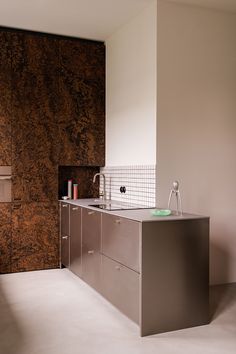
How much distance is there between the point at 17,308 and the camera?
3412 millimetres

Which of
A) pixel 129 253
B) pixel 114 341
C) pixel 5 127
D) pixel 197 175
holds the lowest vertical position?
pixel 114 341

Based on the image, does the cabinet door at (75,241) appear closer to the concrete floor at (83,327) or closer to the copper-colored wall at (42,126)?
the concrete floor at (83,327)

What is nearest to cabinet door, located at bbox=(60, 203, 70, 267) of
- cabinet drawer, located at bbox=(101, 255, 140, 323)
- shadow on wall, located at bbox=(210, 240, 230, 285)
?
cabinet drawer, located at bbox=(101, 255, 140, 323)

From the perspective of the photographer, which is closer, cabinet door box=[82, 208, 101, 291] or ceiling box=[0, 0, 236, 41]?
cabinet door box=[82, 208, 101, 291]

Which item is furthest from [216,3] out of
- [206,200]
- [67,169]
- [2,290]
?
[2,290]

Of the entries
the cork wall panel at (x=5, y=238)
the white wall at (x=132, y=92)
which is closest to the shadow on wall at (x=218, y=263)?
the white wall at (x=132, y=92)

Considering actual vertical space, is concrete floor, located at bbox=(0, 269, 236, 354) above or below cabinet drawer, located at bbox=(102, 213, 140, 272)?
below

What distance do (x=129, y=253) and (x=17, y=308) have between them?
113 cm

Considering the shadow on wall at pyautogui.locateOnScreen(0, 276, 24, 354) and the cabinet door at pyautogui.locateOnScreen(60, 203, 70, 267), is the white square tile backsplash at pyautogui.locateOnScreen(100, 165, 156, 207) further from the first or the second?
the shadow on wall at pyautogui.locateOnScreen(0, 276, 24, 354)

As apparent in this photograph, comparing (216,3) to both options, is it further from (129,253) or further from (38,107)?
(129,253)

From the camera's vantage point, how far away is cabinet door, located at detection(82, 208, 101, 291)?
367cm

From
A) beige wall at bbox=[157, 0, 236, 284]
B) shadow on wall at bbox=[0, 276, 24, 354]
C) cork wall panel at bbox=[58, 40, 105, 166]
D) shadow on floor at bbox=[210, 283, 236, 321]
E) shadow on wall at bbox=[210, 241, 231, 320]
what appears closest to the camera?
shadow on wall at bbox=[0, 276, 24, 354]

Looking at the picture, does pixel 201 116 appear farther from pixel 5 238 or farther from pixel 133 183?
pixel 5 238

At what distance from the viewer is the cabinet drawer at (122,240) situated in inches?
116
